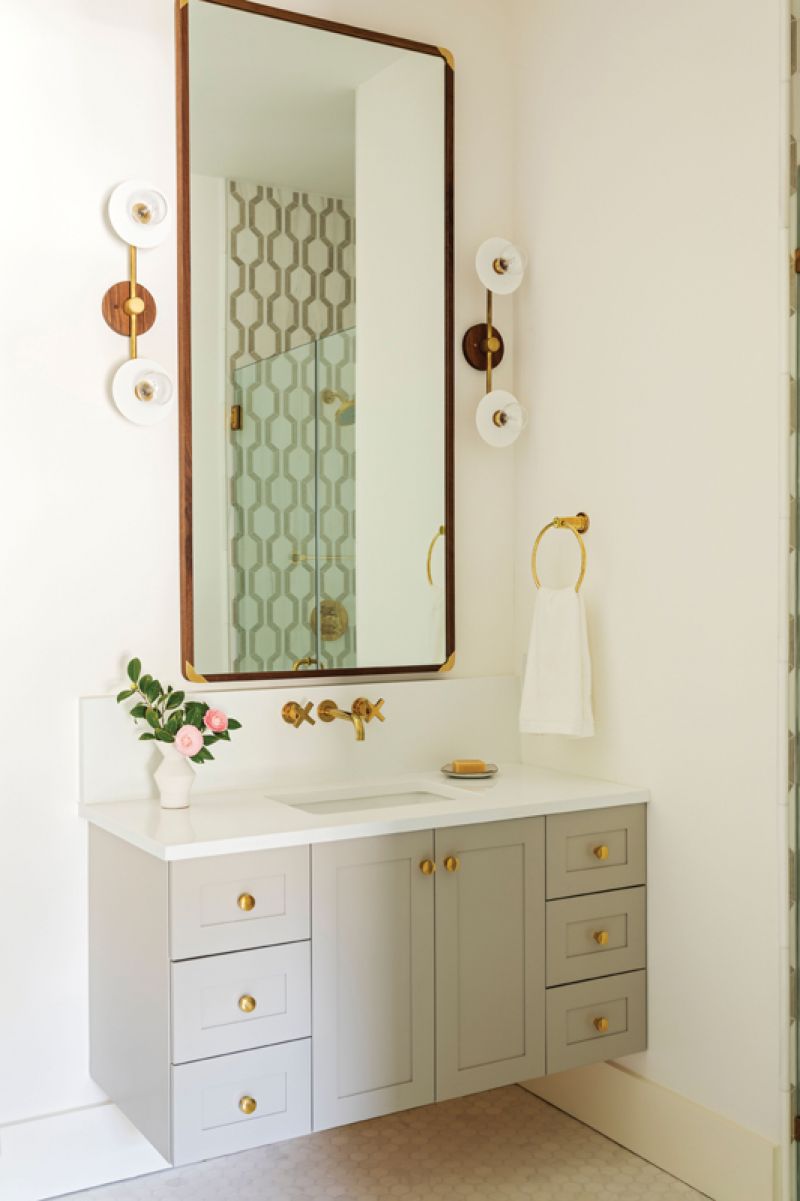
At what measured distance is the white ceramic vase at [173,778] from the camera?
2.25m

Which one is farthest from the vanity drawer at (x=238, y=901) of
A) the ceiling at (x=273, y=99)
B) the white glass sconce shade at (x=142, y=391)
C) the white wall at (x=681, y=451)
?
the ceiling at (x=273, y=99)

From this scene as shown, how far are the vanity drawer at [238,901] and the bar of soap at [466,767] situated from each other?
1.91 feet

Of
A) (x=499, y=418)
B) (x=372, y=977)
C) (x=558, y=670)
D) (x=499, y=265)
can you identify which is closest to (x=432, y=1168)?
(x=372, y=977)

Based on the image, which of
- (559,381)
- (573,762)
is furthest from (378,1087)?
(559,381)

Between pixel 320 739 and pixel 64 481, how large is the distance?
0.77 metres

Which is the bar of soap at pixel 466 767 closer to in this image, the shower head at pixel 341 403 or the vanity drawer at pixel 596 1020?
the vanity drawer at pixel 596 1020

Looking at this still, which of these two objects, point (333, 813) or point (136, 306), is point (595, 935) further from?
point (136, 306)

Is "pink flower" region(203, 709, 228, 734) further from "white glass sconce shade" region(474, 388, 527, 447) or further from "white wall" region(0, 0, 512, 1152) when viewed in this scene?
"white glass sconce shade" region(474, 388, 527, 447)

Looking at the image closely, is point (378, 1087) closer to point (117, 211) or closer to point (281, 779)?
point (281, 779)

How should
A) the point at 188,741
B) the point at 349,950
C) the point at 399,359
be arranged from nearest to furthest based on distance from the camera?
1. the point at 349,950
2. the point at 188,741
3. the point at 399,359

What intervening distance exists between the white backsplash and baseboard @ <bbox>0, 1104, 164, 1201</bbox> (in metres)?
0.64

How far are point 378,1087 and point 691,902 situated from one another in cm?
72

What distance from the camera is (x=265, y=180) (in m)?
2.49

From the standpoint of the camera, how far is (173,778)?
2252 millimetres
